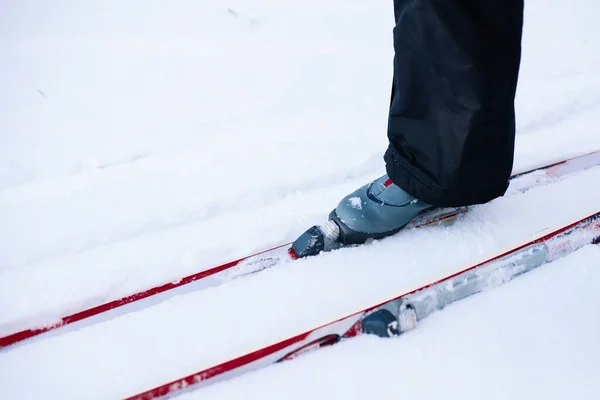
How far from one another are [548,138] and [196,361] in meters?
1.49

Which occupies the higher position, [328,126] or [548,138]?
[328,126]

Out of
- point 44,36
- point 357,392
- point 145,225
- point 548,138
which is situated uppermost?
point 44,36

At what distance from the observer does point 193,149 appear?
1.88 metres

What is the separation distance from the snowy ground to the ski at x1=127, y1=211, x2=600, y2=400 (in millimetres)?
22

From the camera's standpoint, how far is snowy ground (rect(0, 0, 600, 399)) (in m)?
0.86

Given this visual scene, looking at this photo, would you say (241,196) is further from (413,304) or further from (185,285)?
(413,304)

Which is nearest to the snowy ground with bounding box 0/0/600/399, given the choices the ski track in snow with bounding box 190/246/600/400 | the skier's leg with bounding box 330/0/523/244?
the ski track in snow with bounding box 190/246/600/400

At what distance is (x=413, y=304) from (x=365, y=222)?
27 cm

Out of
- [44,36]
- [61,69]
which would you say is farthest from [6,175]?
[44,36]

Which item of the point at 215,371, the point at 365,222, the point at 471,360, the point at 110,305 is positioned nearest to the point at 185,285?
the point at 110,305

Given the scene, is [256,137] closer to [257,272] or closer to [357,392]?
[257,272]

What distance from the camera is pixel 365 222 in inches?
44.4

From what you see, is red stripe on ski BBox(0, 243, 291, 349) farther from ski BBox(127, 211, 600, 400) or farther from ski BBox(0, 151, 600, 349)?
ski BBox(127, 211, 600, 400)

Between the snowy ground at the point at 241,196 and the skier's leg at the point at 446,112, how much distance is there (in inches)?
4.8
